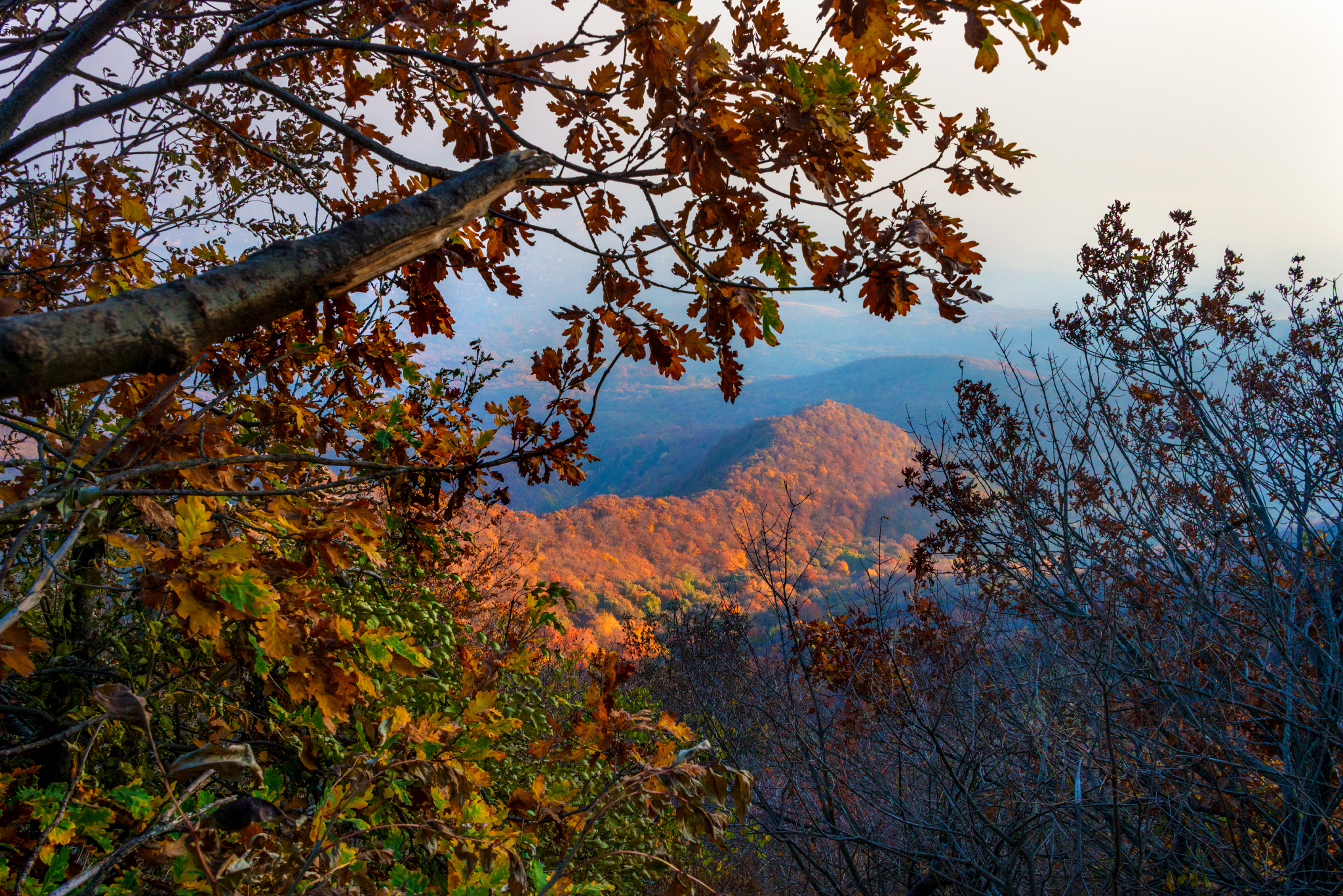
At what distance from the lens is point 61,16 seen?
93.1 inches

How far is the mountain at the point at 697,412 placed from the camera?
86438 mm

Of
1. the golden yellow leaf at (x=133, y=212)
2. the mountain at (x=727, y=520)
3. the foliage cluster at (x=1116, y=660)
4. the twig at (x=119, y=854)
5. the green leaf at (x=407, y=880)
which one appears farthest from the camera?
the mountain at (x=727, y=520)

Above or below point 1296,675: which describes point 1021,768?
below

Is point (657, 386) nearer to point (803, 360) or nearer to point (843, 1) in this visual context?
point (803, 360)

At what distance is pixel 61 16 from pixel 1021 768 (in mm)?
6400

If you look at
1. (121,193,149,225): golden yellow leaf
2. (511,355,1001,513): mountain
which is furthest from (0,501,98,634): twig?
(511,355,1001,513): mountain

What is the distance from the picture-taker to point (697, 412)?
403ft

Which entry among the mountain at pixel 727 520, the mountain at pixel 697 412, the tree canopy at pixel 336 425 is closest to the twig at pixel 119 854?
the tree canopy at pixel 336 425

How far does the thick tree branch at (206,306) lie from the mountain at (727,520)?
33.2m

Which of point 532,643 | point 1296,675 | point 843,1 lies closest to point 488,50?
point 843,1

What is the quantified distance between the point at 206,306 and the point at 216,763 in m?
0.73

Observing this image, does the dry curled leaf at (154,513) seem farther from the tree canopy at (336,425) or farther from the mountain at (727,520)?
the mountain at (727,520)

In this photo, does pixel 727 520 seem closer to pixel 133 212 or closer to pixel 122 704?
pixel 133 212

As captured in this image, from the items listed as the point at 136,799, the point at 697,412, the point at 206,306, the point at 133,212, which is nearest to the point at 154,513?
the point at 136,799
